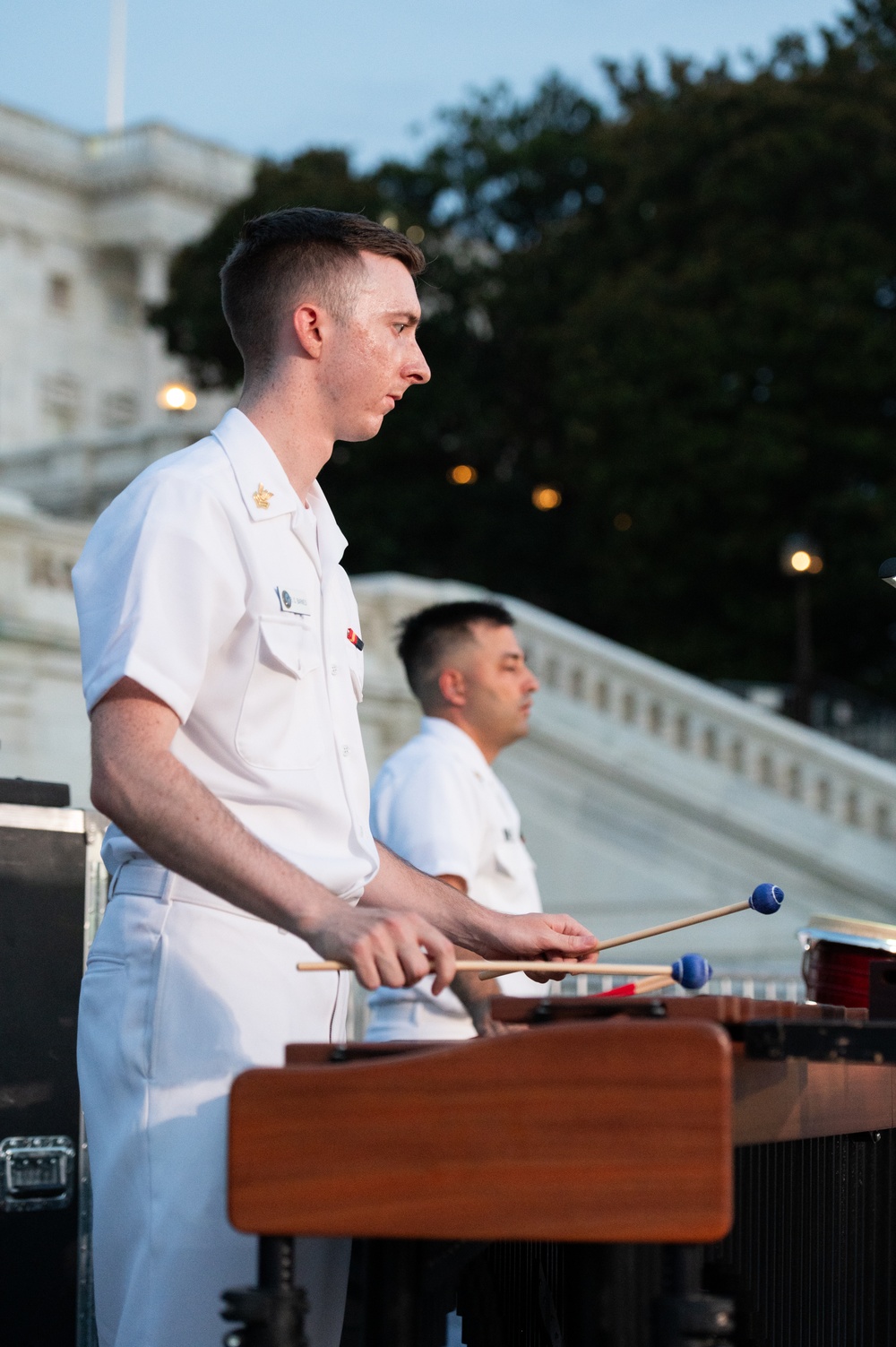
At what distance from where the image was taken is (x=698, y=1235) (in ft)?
6.75

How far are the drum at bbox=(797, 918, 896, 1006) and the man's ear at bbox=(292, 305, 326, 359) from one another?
6.13 feet

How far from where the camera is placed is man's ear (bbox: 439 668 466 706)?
588 cm

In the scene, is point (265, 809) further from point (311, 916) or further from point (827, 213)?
point (827, 213)

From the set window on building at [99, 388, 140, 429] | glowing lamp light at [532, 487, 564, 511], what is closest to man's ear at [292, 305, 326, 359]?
glowing lamp light at [532, 487, 564, 511]

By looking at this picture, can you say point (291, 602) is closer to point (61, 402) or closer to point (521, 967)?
point (521, 967)

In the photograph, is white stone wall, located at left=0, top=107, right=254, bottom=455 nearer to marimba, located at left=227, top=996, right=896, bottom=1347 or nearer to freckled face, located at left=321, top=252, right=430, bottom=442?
freckled face, located at left=321, top=252, right=430, bottom=442

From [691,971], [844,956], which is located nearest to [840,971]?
[844,956]

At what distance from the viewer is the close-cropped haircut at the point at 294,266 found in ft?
9.56

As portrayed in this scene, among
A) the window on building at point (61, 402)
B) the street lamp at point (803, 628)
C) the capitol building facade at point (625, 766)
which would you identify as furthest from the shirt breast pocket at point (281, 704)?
the window on building at point (61, 402)

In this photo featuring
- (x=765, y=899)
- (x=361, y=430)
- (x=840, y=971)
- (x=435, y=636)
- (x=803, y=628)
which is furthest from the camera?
(x=803, y=628)

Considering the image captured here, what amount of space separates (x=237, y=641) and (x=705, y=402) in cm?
1899

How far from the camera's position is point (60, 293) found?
4822 centimetres

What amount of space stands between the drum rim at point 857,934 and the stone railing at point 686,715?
9161mm

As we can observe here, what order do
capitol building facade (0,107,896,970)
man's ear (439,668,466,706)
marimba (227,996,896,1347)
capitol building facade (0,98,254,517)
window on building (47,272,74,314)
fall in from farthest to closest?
window on building (47,272,74,314) < capitol building facade (0,98,254,517) < capitol building facade (0,107,896,970) < man's ear (439,668,466,706) < marimba (227,996,896,1347)
